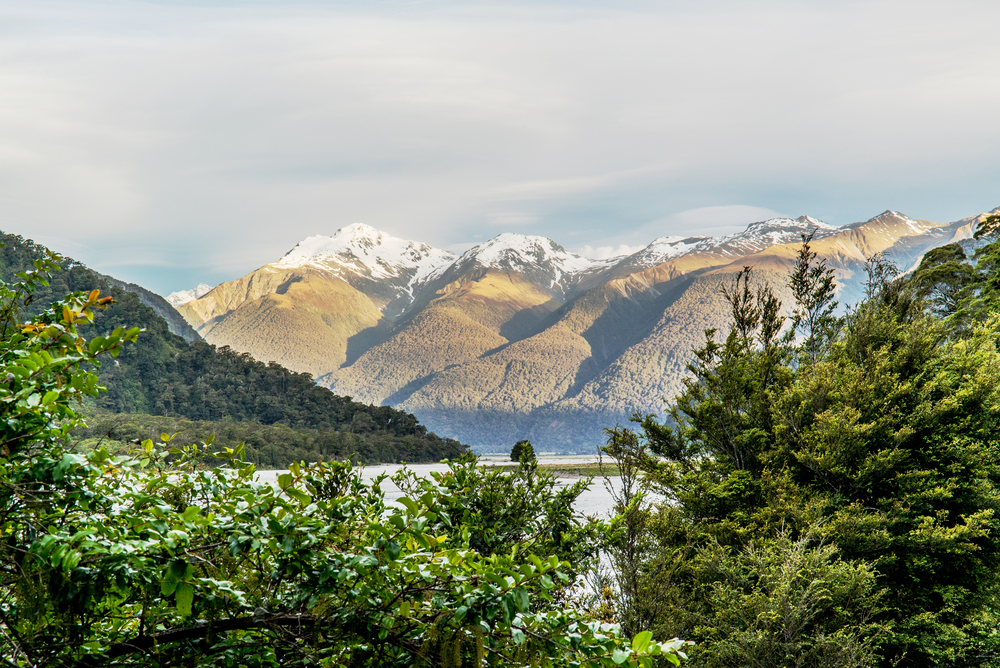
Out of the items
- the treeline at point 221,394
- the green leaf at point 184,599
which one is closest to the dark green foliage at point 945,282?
the green leaf at point 184,599

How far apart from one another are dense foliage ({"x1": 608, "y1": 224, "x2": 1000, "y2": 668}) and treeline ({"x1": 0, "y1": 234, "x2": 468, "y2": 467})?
6420 cm

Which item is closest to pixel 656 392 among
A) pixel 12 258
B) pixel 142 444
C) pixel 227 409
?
pixel 227 409

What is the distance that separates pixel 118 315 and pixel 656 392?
12139 centimetres

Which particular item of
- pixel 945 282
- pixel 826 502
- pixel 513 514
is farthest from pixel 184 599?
pixel 945 282

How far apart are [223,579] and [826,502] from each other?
12.6 meters

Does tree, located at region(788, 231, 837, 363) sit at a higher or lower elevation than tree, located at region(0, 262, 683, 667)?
higher

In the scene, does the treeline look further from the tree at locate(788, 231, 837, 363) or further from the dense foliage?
the dense foliage

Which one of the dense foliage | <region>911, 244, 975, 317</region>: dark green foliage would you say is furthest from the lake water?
<region>911, 244, 975, 317</region>: dark green foliage

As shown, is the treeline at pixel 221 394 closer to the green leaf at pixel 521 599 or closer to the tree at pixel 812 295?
the tree at pixel 812 295

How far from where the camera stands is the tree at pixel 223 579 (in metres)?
1.83

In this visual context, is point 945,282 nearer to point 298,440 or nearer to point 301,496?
point 301,496

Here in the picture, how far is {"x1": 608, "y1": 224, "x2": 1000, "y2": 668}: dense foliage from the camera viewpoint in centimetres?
1009

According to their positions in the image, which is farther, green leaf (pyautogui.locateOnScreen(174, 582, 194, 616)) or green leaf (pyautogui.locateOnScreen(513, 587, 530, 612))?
green leaf (pyautogui.locateOnScreen(513, 587, 530, 612))

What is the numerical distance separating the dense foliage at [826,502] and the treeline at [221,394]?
211 feet
